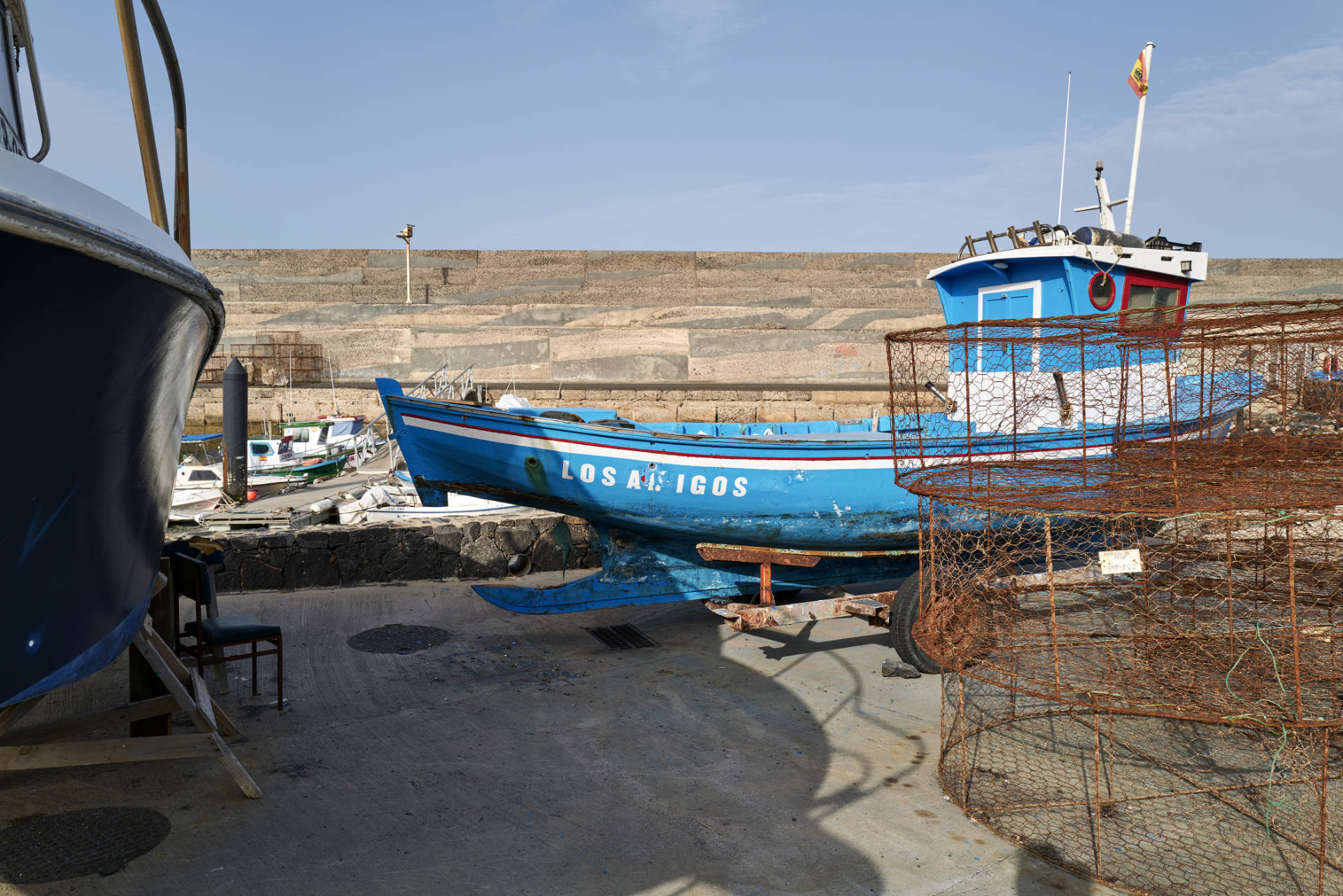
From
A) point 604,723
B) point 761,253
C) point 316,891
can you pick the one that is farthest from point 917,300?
point 316,891

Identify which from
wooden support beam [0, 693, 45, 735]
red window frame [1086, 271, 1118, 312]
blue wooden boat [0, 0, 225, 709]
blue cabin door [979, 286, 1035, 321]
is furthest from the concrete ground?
red window frame [1086, 271, 1118, 312]

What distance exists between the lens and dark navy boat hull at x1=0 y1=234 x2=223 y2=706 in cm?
216

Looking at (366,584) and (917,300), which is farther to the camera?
(917,300)

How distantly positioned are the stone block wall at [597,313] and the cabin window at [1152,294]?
1700 centimetres

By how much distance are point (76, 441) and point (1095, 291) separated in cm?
707

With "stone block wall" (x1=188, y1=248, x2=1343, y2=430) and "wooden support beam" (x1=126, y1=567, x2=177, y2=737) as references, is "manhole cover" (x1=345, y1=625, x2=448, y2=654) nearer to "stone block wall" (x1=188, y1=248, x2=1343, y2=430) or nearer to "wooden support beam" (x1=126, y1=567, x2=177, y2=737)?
"wooden support beam" (x1=126, y1=567, x2=177, y2=737)

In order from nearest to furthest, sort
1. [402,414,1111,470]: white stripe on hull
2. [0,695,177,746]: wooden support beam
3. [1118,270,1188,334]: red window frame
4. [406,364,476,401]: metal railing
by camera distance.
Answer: [0,695,177,746]: wooden support beam
[402,414,1111,470]: white stripe on hull
[1118,270,1188,334]: red window frame
[406,364,476,401]: metal railing

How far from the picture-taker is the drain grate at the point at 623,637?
630cm

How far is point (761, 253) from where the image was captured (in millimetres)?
29266

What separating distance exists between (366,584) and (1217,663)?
22.6ft

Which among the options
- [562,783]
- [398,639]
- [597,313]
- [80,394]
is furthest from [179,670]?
[597,313]

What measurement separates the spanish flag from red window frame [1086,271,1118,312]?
1.90 m

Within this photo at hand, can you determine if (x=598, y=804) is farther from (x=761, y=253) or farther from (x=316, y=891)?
(x=761, y=253)

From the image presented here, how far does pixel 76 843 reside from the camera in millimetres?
3377
